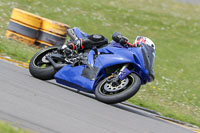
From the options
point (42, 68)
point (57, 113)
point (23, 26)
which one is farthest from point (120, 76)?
point (23, 26)

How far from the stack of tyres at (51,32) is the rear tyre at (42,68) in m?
4.50

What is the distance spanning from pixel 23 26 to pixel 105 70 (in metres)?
5.60

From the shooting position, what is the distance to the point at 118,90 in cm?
704

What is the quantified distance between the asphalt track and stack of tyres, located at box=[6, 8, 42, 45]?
5.26 meters

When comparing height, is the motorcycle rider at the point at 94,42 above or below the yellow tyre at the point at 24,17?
above

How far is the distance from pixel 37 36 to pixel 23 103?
7.88 m

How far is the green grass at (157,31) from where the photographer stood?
1013 cm

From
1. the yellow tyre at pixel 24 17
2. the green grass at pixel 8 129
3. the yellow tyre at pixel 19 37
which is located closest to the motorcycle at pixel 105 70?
the green grass at pixel 8 129

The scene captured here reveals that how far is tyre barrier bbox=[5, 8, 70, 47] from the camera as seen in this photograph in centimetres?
1238

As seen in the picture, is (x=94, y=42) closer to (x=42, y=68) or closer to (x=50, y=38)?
(x=42, y=68)

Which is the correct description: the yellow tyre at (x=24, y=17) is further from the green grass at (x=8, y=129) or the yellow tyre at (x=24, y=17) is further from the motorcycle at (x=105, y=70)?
the green grass at (x=8, y=129)

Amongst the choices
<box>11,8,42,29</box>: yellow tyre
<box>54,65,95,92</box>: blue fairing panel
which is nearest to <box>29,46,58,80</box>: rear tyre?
<box>54,65,95,92</box>: blue fairing panel

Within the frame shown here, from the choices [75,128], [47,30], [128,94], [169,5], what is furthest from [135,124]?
[169,5]

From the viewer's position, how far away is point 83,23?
18.3 m
